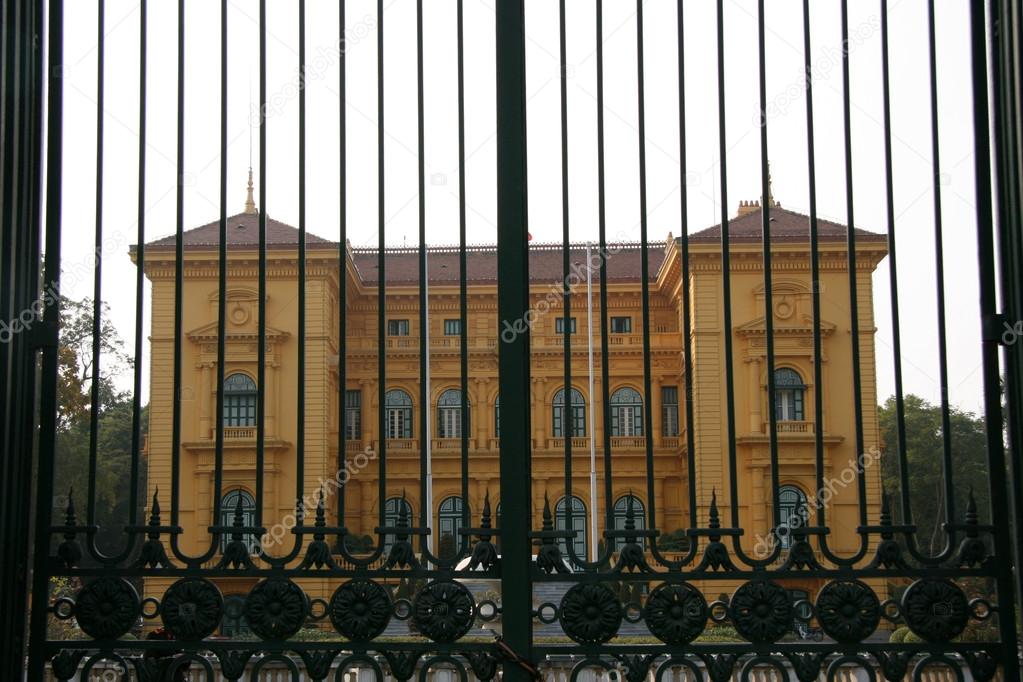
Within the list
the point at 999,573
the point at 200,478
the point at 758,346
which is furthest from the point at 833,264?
the point at 999,573

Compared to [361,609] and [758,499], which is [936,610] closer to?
[361,609]

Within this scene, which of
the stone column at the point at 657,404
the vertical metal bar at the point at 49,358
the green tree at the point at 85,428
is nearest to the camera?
the vertical metal bar at the point at 49,358

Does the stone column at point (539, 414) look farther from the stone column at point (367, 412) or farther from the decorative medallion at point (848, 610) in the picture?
the decorative medallion at point (848, 610)

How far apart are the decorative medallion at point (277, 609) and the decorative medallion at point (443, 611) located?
0.33 meters

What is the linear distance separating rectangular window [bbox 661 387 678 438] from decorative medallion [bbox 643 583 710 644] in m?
34.2

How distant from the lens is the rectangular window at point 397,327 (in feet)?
119

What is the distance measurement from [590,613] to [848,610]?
697mm

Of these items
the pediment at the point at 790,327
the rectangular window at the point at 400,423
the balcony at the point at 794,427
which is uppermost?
the pediment at the point at 790,327

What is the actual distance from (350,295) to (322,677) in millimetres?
34001

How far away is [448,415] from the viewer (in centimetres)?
3784

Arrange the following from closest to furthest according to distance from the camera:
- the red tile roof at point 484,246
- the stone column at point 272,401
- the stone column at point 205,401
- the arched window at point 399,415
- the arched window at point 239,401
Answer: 1. the red tile roof at point 484,246
2. the stone column at point 205,401
3. the stone column at point 272,401
4. the arched window at point 239,401
5. the arched window at point 399,415

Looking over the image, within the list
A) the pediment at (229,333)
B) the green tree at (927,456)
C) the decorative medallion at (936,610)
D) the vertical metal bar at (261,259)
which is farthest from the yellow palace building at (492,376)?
the decorative medallion at (936,610)

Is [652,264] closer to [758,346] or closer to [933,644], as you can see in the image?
[758,346]

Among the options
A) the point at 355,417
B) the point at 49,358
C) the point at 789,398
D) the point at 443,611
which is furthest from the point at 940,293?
the point at 355,417
